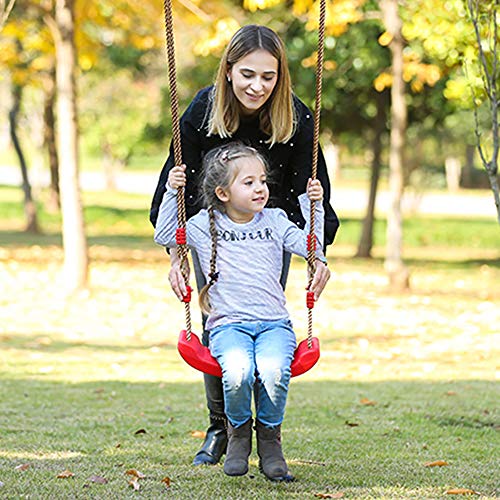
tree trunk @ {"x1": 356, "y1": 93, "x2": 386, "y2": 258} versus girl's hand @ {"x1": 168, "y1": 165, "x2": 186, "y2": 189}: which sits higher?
girl's hand @ {"x1": 168, "y1": 165, "x2": 186, "y2": 189}

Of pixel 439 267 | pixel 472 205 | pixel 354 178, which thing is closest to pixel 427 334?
pixel 439 267

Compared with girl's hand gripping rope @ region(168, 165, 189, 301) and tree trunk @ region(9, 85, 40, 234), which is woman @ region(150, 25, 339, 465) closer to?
girl's hand gripping rope @ region(168, 165, 189, 301)

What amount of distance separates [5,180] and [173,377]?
45999 millimetres

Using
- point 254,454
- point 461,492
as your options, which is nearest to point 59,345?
point 254,454

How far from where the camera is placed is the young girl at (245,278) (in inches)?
154

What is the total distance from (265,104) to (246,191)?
1.49ft

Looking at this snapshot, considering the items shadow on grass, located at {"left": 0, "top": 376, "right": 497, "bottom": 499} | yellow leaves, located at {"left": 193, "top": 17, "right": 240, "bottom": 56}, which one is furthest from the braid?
yellow leaves, located at {"left": 193, "top": 17, "right": 240, "bottom": 56}

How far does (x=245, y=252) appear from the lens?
13.3 ft

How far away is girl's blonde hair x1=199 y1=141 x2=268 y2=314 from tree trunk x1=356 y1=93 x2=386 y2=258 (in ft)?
47.2

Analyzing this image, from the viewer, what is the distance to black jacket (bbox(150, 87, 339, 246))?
4.29 meters

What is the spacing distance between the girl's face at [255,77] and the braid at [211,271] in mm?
465

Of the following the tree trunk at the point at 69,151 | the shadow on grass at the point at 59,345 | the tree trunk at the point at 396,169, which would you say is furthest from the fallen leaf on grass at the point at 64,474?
the tree trunk at the point at 396,169

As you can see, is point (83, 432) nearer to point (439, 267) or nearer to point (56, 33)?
point (56, 33)

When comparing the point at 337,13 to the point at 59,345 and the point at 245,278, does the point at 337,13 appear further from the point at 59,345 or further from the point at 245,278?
the point at 245,278
